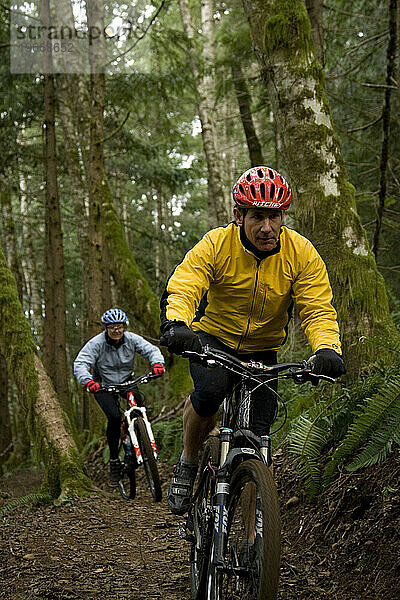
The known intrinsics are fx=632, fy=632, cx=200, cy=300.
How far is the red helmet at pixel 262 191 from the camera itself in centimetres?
380

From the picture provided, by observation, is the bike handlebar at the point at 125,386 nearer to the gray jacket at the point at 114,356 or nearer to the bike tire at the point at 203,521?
the gray jacket at the point at 114,356

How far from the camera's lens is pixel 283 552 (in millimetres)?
5023

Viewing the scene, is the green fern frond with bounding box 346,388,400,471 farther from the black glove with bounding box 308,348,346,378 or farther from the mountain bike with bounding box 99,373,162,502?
the mountain bike with bounding box 99,373,162,502

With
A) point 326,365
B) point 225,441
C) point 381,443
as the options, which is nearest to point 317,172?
point 381,443

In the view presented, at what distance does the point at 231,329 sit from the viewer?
418 cm

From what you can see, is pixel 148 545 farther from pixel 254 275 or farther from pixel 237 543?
pixel 254 275

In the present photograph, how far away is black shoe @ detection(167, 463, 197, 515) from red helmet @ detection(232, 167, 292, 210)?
6.53 ft

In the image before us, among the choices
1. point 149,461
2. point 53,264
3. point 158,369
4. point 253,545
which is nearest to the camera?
point 253,545

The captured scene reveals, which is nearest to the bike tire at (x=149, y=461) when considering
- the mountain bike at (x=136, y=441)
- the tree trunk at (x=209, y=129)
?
the mountain bike at (x=136, y=441)

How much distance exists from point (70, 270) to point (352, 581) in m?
25.1

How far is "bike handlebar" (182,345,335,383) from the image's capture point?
3430mm

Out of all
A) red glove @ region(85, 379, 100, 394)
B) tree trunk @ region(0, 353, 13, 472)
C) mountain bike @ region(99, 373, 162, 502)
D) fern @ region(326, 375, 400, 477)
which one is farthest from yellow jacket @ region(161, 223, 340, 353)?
tree trunk @ region(0, 353, 13, 472)

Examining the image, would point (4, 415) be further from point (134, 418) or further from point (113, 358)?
point (134, 418)

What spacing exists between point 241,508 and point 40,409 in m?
5.16
